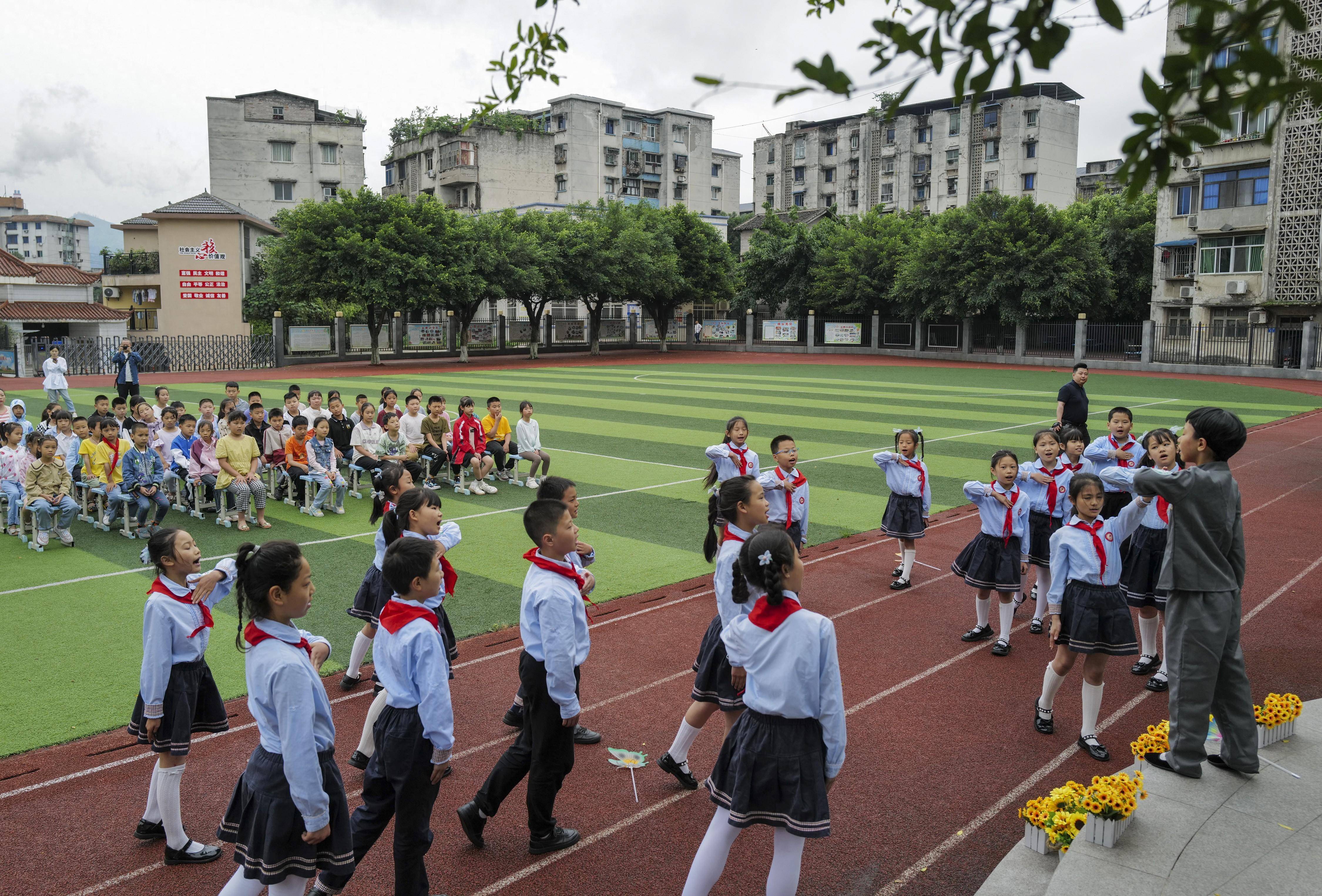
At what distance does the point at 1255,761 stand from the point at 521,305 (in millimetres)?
58827

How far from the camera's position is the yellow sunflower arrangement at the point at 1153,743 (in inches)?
209

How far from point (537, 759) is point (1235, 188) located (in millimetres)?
43006

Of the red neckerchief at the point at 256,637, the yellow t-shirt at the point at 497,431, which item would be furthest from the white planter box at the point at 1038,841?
the yellow t-shirt at the point at 497,431

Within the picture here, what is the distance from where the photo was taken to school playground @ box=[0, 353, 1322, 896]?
480 centimetres

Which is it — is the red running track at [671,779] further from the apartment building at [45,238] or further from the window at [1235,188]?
the apartment building at [45,238]

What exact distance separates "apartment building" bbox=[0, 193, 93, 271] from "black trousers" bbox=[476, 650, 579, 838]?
152801 millimetres

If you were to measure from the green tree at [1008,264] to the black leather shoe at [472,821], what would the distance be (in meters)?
40.3

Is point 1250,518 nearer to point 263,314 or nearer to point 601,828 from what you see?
point 601,828

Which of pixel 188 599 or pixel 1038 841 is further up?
pixel 188 599

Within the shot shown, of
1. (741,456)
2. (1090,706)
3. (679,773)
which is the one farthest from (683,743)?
(741,456)

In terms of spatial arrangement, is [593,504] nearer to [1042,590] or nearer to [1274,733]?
[1042,590]

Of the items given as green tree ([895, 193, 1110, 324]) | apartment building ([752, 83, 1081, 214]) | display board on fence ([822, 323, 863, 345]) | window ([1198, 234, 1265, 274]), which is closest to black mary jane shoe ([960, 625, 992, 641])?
green tree ([895, 193, 1110, 324])

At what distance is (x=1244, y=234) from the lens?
38.2 metres

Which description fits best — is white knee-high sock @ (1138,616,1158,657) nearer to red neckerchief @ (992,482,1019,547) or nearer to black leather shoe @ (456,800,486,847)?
red neckerchief @ (992,482,1019,547)
